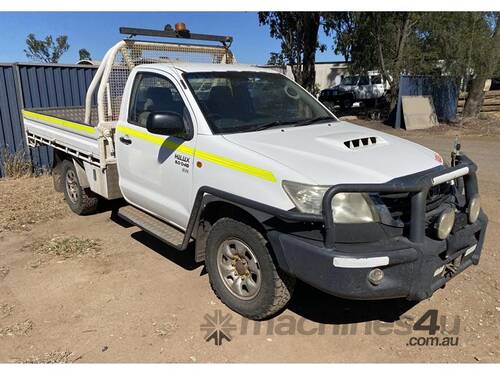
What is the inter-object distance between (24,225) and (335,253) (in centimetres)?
473

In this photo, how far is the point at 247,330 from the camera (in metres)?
3.53

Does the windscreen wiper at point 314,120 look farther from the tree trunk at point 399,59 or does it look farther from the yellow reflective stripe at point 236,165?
the tree trunk at point 399,59

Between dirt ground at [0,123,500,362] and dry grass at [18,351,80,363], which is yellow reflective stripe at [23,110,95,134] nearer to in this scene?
dirt ground at [0,123,500,362]

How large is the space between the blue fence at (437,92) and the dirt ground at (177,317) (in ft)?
38.5

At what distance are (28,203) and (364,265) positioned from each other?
5868 mm

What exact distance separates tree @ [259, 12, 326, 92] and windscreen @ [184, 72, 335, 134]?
10885mm

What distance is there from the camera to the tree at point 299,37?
15.0 metres

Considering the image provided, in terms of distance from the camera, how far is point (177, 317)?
370 cm

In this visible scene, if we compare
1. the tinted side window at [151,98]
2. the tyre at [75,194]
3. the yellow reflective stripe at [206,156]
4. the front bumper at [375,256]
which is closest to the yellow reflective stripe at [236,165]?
the yellow reflective stripe at [206,156]

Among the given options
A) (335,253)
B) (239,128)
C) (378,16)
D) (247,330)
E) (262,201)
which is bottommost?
(247,330)

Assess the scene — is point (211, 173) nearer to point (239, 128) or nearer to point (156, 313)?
point (239, 128)

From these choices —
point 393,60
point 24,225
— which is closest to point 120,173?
point 24,225

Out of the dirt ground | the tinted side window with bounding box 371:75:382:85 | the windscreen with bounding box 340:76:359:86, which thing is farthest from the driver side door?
the tinted side window with bounding box 371:75:382:85

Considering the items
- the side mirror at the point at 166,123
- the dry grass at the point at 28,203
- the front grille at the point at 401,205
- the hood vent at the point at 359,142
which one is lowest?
the dry grass at the point at 28,203
